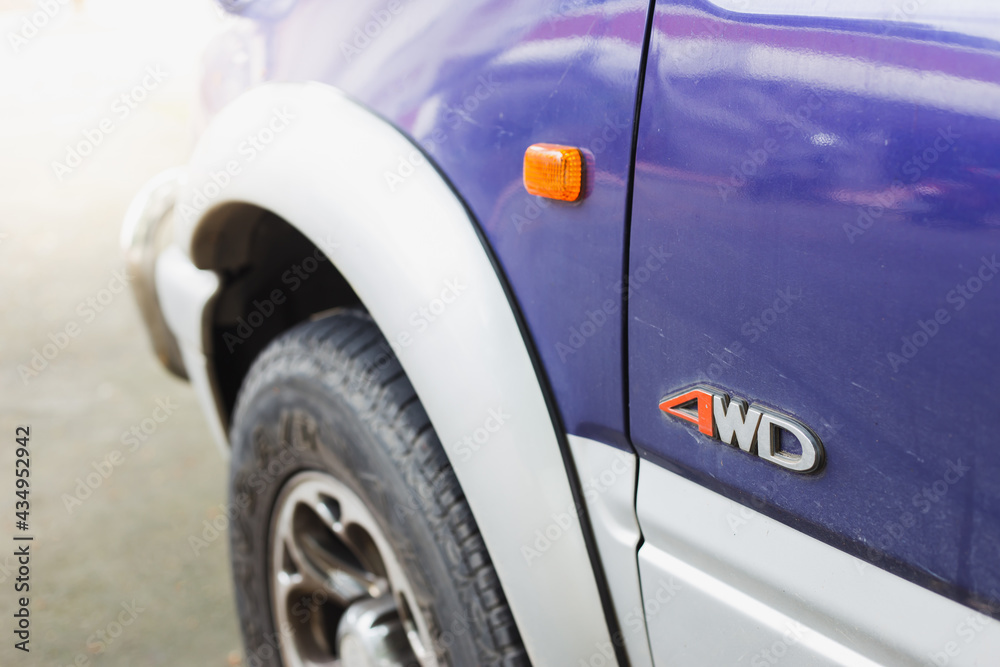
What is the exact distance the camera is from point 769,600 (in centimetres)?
108

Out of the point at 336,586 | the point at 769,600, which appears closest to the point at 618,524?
the point at 769,600

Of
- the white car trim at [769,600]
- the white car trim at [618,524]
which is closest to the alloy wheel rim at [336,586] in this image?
the white car trim at [618,524]

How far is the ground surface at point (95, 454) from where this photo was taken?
2.46 m

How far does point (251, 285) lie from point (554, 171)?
1.13 meters

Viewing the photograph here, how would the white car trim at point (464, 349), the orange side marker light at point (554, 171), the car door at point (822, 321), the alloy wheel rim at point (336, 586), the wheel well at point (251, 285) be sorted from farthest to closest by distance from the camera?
the wheel well at point (251, 285) → the alloy wheel rim at point (336, 586) → the white car trim at point (464, 349) → the orange side marker light at point (554, 171) → the car door at point (822, 321)

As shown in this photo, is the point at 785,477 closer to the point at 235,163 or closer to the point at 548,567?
the point at 548,567

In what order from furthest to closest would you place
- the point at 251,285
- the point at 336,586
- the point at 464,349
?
the point at 251,285, the point at 336,586, the point at 464,349

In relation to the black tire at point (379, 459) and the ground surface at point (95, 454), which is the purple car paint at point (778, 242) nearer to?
the black tire at point (379, 459)

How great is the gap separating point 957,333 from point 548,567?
69 centimetres

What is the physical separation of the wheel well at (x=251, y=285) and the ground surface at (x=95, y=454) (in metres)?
0.52

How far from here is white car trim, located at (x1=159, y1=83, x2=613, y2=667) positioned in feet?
4.21

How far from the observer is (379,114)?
1.48 metres

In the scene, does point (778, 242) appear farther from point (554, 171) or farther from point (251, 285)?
point (251, 285)

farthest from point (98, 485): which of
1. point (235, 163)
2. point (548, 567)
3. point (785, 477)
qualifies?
point (785, 477)
